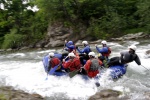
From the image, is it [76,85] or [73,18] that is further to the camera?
[73,18]

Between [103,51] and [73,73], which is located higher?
[103,51]

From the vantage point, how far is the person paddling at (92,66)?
8914 mm

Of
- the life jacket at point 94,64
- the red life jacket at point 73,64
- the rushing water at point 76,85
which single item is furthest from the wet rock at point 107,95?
the red life jacket at point 73,64

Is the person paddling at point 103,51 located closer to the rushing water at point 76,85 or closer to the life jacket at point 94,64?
the rushing water at point 76,85

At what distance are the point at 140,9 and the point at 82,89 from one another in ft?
55.8

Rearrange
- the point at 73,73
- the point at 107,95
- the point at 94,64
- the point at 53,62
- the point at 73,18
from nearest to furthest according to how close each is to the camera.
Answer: the point at 107,95 < the point at 94,64 < the point at 73,73 < the point at 53,62 < the point at 73,18

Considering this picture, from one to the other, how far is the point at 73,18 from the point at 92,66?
20.1 m

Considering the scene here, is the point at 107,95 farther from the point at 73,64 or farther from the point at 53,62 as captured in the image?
the point at 53,62

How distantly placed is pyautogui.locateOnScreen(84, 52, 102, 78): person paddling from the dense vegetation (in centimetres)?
1599

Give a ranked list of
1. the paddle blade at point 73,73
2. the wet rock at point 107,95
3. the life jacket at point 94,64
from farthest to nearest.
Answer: the paddle blade at point 73,73, the life jacket at point 94,64, the wet rock at point 107,95

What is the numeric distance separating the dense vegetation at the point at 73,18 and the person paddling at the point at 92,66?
15993mm

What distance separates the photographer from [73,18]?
94.3 ft

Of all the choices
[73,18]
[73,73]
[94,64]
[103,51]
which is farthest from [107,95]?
[73,18]

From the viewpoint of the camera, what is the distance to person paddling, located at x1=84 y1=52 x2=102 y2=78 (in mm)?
8914
